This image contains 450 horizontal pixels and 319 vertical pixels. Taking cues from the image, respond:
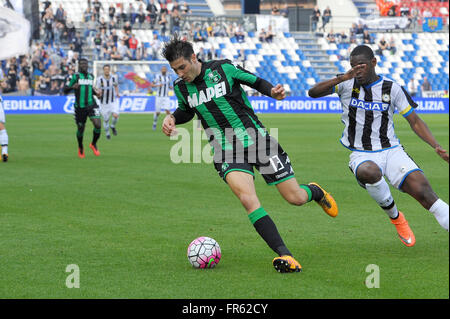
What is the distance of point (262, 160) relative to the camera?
6605mm

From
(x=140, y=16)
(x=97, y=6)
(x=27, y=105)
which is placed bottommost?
(x=27, y=105)

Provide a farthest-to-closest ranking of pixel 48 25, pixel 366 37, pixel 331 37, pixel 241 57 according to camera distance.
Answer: pixel 331 37, pixel 366 37, pixel 241 57, pixel 48 25

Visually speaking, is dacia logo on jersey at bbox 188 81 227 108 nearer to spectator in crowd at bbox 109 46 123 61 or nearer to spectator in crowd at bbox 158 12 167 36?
spectator in crowd at bbox 109 46 123 61

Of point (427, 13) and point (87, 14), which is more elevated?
point (87, 14)

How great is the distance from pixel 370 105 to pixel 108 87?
16301 mm

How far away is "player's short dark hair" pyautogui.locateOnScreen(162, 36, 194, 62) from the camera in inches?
249

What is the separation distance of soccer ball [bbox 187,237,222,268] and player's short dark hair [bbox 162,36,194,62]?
1604 mm

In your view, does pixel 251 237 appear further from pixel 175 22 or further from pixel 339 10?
pixel 339 10

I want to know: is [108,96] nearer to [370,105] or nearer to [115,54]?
[370,105]

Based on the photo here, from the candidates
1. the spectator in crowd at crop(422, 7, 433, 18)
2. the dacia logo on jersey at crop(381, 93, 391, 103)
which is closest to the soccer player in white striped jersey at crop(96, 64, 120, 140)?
the dacia logo on jersey at crop(381, 93, 391, 103)

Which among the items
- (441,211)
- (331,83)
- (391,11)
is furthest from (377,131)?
(391,11)

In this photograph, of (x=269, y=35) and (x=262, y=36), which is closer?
(x=269, y=35)

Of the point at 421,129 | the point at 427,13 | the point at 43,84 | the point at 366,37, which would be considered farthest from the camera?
the point at 427,13

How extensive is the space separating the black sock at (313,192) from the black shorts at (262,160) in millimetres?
498
